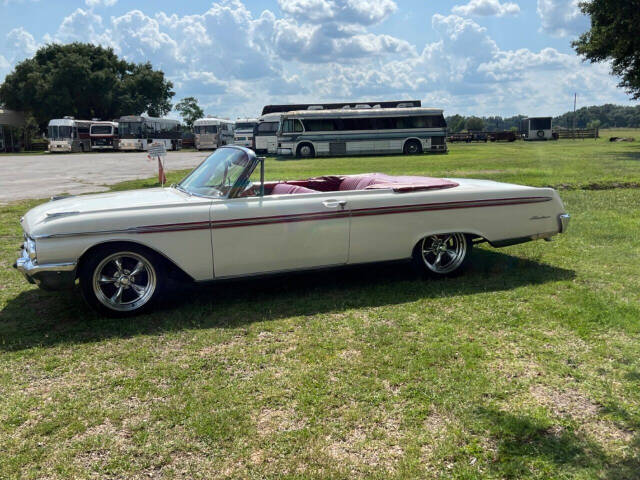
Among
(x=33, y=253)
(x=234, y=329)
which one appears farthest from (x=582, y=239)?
(x=33, y=253)

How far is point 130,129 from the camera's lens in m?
44.7

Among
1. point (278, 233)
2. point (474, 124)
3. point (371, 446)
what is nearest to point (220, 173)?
point (278, 233)

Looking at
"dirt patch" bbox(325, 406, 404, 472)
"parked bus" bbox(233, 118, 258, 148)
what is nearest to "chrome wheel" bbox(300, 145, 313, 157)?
"parked bus" bbox(233, 118, 258, 148)

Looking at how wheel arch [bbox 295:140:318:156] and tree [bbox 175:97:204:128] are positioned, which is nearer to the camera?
wheel arch [bbox 295:140:318:156]

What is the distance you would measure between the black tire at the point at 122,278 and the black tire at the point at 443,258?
7.89ft

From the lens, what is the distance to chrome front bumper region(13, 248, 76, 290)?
4102 millimetres

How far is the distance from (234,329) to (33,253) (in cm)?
168

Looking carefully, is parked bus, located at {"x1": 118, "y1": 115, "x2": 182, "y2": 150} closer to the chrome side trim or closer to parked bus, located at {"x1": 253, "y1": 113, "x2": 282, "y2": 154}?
parked bus, located at {"x1": 253, "y1": 113, "x2": 282, "y2": 154}

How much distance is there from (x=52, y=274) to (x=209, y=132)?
1658 inches

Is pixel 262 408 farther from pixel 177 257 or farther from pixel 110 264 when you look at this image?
pixel 110 264

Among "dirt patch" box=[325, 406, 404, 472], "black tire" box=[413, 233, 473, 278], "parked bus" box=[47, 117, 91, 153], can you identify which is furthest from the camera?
"parked bus" box=[47, 117, 91, 153]

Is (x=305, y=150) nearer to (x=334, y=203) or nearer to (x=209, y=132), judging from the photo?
(x=209, y=132)

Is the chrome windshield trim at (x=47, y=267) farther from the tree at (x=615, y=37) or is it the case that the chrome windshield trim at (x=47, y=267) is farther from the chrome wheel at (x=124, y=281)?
the tree at (x=615, y=37)

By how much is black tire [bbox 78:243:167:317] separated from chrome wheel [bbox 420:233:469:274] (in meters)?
2.53
